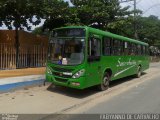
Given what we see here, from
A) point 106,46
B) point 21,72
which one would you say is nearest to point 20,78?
point 21,72

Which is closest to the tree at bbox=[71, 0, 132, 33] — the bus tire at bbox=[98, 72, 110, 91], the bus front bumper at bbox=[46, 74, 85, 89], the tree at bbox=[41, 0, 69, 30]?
the tree at bbox=[41, 0, 69, 30]

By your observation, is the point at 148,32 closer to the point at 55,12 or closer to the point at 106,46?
the point at 55,12

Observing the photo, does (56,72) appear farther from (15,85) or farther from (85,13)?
(85,13)

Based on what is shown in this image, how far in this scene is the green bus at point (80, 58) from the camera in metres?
11.6

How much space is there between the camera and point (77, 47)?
11.9 m

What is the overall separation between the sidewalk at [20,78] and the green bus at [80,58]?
111cm

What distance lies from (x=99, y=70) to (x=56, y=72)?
73.4 inches

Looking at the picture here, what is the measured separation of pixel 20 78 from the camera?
1433cm

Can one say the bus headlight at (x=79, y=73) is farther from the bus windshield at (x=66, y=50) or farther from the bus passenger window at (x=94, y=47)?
the bus passenger window at (x=94, y=47)

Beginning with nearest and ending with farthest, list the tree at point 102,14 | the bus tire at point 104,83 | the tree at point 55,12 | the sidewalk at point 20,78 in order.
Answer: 1. the sidewalk at point 20,78
2. the bus tire at point 104,83
3. the tree at point 55,12
4. the tree at point 102,14

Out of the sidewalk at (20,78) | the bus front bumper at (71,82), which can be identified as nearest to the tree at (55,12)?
the sidewalk at (20,78)

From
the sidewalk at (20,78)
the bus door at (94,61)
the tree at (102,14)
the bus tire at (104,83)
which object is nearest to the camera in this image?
the bus door at (94,61)

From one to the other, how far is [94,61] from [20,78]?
395 centimetres

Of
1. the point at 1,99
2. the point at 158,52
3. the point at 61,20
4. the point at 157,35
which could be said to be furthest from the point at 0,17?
the point at 158,52
